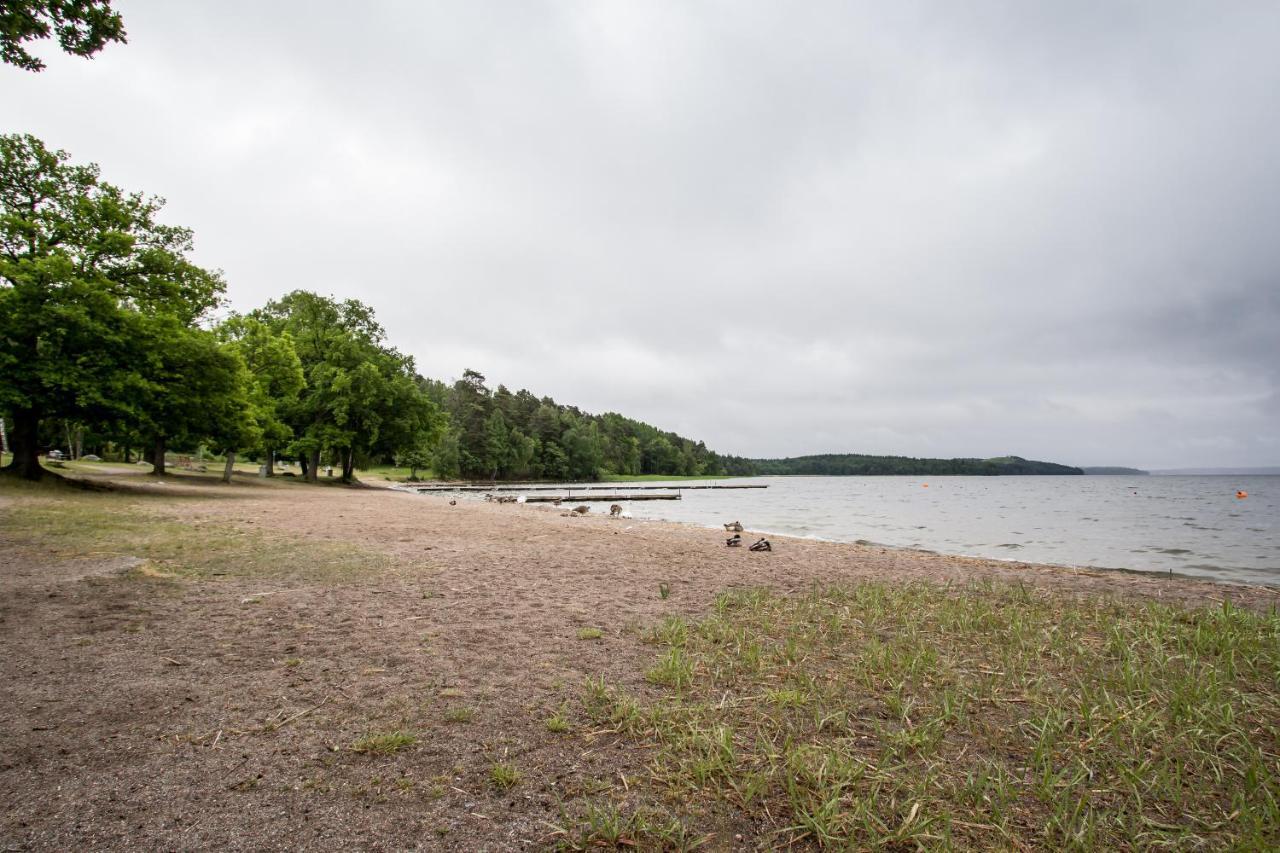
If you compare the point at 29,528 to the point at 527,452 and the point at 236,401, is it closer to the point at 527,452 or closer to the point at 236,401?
the point at 236,401

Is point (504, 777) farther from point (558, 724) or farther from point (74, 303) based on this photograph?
point (74, 303)

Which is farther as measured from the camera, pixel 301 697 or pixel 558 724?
pixel 301 697

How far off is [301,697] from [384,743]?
1141mm

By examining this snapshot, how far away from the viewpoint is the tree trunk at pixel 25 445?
18844 mm

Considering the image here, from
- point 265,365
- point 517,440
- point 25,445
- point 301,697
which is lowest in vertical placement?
point 301,697

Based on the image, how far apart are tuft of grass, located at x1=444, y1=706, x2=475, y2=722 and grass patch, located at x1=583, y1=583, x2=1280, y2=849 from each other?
0.79 metres

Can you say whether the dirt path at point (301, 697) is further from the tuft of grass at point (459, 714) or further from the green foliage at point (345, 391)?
the green foliage at point (345, 391)

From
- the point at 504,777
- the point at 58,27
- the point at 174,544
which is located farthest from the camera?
the point at 174,544

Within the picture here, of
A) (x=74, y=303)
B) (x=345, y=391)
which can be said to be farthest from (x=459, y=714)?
(x=345, y=391)

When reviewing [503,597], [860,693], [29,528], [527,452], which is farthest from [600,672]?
[527,452]

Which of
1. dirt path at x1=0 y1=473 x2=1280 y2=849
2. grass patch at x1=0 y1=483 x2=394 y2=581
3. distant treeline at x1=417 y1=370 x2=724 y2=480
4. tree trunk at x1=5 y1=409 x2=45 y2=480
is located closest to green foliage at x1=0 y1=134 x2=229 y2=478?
tree trunk at x1=5 y1=409 x2=45 y2=480

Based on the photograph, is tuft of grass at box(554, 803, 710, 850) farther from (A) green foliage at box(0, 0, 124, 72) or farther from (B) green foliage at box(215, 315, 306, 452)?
(B) green foliage at box(215, 315, 306, 452)

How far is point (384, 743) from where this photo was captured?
11.1 ft

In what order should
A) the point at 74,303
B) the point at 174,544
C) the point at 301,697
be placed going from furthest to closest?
the point at 74,303
the point at 174,544
the point at 301,697
